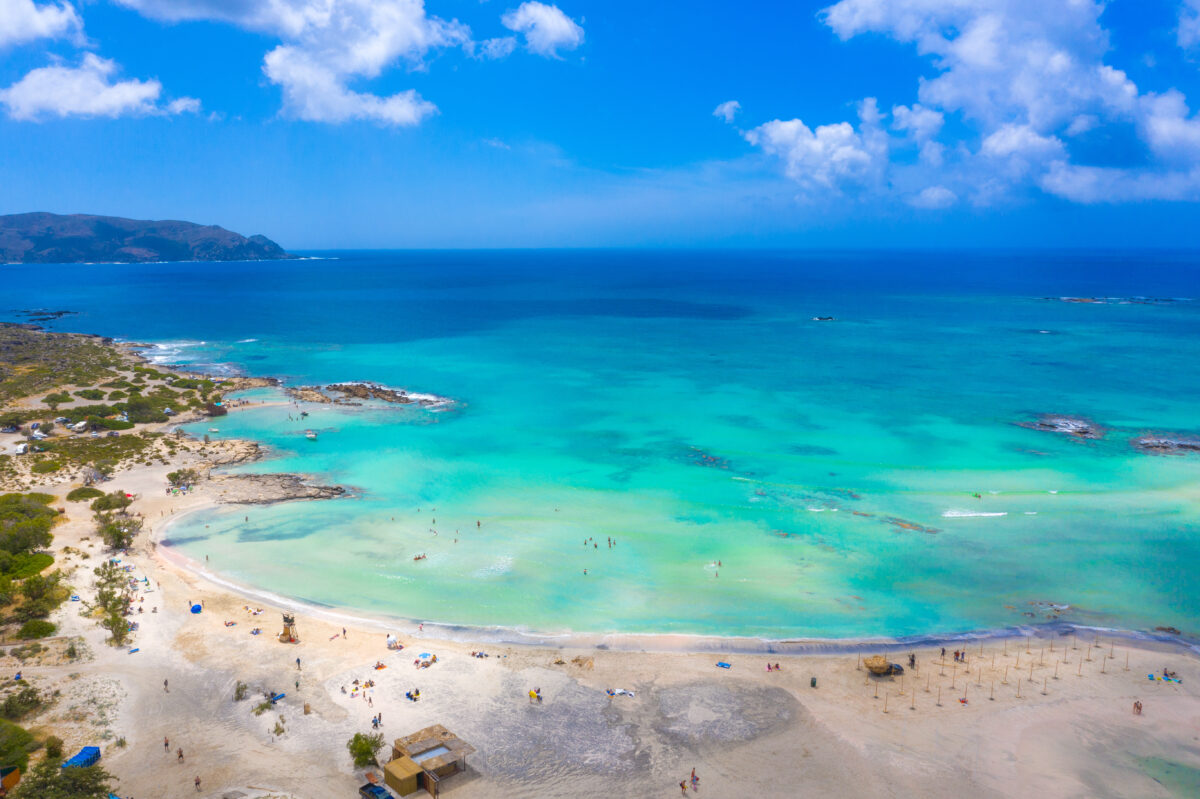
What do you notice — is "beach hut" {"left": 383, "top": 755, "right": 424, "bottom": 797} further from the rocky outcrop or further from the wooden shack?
the rocky outcrop

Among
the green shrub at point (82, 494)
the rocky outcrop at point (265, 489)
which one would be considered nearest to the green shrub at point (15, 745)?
the rocky outcrop at point (265, 489)

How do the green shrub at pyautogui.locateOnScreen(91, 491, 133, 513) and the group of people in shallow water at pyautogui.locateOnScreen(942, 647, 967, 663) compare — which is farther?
the green shrub at pyautogui.locateOnScreen(91, 491, 133, 513)

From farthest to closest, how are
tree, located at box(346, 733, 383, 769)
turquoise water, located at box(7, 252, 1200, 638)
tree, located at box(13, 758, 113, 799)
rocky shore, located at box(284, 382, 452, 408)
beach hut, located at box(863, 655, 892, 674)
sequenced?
rocky shore, located at box(284, 382, 452, 408)
turquoise water, located at box(7, 252, 1200, 638)
beach hut, located at box(863, 655, 892, 674)
tree, located at box(346, 733, 383, 769)
tree, located at box(13, 758, 113, 799)

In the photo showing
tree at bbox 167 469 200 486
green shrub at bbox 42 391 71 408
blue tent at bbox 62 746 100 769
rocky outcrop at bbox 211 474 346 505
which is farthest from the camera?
green shrub at bbox 42 391 71 408

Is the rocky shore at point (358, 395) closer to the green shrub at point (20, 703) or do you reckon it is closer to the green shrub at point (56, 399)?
the green shrub at point (56, 399)

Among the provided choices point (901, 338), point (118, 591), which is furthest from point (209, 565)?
point (901, 338)

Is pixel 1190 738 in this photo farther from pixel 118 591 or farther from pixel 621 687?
pixel 118 591

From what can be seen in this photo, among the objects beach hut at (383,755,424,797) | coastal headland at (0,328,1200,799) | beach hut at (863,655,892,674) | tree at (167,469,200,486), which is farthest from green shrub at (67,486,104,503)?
beach hut at (863,655,892,674)
